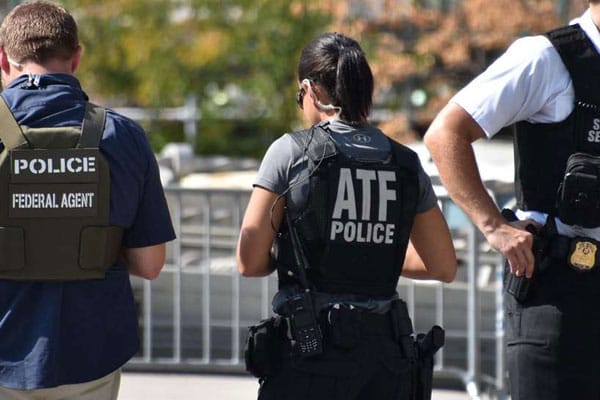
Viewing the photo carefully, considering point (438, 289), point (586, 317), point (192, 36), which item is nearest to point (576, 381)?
point (586, 317)

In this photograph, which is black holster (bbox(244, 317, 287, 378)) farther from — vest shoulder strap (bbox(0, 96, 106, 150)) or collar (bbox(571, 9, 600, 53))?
collar (bbox(571, 9, 600, 53))

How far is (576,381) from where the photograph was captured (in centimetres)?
360

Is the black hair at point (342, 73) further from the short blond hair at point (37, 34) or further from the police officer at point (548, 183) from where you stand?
the short blond hair at point (37, 34)

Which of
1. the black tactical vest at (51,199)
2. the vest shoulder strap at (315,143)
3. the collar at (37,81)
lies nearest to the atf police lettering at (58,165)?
the black tactical vest at (51,199)

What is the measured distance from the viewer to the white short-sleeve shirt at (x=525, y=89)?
3582 millimetres

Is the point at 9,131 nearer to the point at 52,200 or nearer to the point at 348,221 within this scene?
the point at 52,200

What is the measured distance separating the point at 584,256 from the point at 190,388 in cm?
394

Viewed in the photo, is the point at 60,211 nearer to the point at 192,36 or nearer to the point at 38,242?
the point at 38,242

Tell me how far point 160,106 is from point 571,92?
13020 mm

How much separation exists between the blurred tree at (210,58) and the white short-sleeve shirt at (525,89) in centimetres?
1121

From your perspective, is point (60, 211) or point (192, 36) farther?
point (192, 36)

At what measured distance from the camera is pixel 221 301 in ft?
23.7

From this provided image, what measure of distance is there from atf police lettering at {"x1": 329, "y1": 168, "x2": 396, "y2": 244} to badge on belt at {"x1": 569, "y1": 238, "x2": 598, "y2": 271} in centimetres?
55

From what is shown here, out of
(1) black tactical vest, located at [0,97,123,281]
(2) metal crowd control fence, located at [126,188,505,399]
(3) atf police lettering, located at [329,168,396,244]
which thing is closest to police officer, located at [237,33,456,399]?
(3) atf police lettering, located at [329,168,396,244]
